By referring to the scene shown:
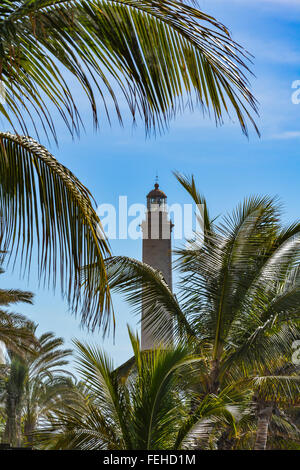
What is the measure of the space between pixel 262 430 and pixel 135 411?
225 inches

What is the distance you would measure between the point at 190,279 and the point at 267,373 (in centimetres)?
367

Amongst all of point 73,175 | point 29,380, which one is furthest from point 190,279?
point 29,380

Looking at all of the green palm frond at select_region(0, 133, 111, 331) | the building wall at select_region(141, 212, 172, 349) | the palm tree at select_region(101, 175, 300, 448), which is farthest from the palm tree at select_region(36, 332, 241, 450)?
the building wall at select_region(141, 212, 172, 349)

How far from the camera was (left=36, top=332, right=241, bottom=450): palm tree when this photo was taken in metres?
8.77

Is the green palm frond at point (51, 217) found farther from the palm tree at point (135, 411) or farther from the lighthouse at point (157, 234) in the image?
the lighthouse at point (157, 234)

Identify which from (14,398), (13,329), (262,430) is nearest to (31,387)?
(14,398)

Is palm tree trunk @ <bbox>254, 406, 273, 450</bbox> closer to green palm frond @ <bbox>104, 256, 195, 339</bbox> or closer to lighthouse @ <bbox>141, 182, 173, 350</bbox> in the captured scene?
green palm frond @ <bbox>104, 256, 195, 339</bbox>

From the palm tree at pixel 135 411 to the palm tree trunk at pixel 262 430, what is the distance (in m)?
4.37

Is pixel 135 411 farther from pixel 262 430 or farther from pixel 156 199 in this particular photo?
pixel 156 199

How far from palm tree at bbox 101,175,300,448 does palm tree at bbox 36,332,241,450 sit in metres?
2.37

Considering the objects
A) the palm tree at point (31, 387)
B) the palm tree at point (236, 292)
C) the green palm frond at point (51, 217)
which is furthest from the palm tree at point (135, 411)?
the palm tree at point (31, 387)

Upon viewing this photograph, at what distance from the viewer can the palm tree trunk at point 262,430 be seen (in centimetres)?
1365

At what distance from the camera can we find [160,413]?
29.1ft
